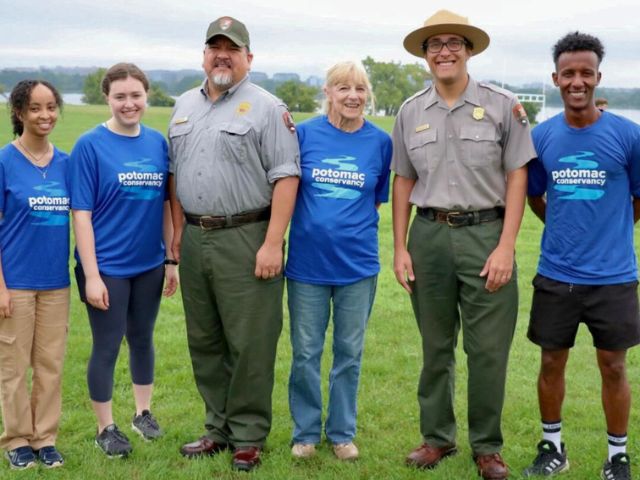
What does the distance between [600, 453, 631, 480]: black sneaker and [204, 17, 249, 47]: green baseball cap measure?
10.6 feet

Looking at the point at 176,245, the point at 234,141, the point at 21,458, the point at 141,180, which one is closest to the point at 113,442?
the point at 21,458

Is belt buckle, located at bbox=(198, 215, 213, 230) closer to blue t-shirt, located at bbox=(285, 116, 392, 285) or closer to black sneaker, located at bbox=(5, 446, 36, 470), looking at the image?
blue t-shirt, located at bbox=(285, 116, 392, 285)

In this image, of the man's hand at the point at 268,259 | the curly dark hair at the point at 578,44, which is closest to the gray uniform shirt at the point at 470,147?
the curly dark hair at the point at 578,44

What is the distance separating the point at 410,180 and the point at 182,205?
4.50 ft

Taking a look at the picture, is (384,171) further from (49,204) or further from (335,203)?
(49,204)

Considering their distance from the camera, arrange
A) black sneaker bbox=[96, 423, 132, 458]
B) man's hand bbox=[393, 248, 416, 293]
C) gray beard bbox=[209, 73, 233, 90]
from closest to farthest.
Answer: gray beard bbox=[209, 73, 233, 90], man's hand bbox=[393, 248, 416, 293], black sneaker bbox=[96, 423, 132, 458]

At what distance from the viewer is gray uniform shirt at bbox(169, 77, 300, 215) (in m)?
4.48

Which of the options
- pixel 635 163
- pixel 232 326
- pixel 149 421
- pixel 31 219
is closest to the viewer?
pixel 635 163

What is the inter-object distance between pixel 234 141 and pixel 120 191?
2.41ft

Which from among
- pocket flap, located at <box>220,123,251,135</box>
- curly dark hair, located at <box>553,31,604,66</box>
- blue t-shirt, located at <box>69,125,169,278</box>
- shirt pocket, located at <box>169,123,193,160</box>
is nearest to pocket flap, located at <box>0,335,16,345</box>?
blue t-shirt, located at <box>69,125,169,278</box>

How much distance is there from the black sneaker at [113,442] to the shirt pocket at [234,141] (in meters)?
1.89

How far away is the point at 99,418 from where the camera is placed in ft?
16.2

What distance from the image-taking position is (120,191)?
4559 mm

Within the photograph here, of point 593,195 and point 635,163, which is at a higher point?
point 635,163
